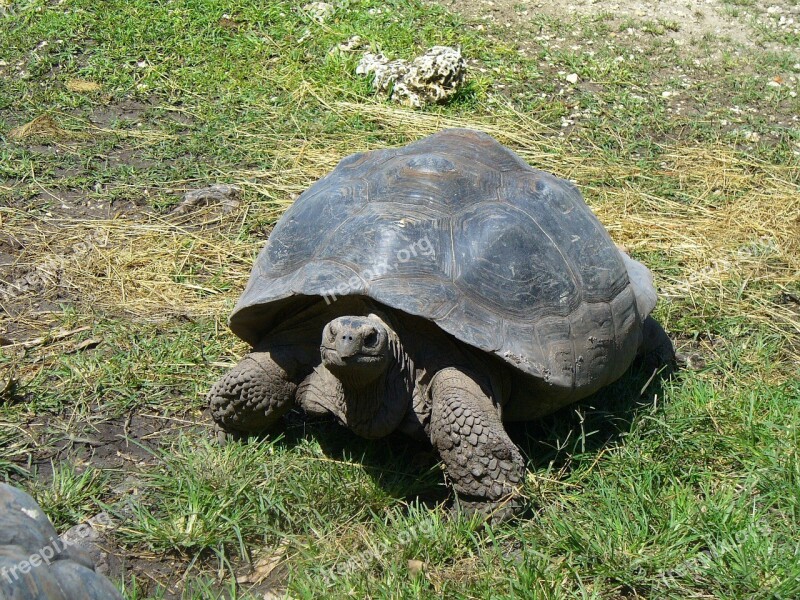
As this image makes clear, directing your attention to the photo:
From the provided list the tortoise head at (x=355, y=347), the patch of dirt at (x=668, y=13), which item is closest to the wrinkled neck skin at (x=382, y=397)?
the tortoise head at (x=355, y=347)

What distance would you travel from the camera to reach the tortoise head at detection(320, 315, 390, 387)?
287 cm

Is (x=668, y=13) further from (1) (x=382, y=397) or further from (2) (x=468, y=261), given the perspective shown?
(1) (x=382, y=397)

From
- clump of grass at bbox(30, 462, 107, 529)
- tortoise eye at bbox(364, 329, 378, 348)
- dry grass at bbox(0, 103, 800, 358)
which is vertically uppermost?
tortoise eye at bbox(364, 329, 378, 348)

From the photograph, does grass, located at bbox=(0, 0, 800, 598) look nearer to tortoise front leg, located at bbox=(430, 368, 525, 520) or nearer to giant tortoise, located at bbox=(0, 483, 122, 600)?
tortoise front leg, located at bbox=(430, 368, 525, 520)

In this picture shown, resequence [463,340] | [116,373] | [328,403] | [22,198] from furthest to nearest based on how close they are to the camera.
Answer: [22,198]
[116,373]
[328,403]
[463,340]

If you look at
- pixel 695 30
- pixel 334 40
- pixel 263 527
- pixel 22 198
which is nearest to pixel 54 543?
pixel 263 527

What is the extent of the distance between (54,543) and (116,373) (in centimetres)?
190

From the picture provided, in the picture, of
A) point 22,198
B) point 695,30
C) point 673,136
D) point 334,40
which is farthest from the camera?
point 695,30

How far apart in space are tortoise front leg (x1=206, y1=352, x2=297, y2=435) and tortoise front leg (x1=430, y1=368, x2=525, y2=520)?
61 cm

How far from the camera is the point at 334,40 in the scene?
6.99 m

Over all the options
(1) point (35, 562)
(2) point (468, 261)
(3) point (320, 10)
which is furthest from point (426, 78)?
(1) point (35, 562)

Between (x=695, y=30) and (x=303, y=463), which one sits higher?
(x=695, y=30)

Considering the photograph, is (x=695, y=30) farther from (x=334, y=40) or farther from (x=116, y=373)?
(x=116, y=373)

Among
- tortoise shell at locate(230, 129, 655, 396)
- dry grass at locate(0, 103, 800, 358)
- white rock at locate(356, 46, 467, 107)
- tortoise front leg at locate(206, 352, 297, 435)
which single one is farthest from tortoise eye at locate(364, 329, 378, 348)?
white rock at locate(356, 46, 467, 107)
